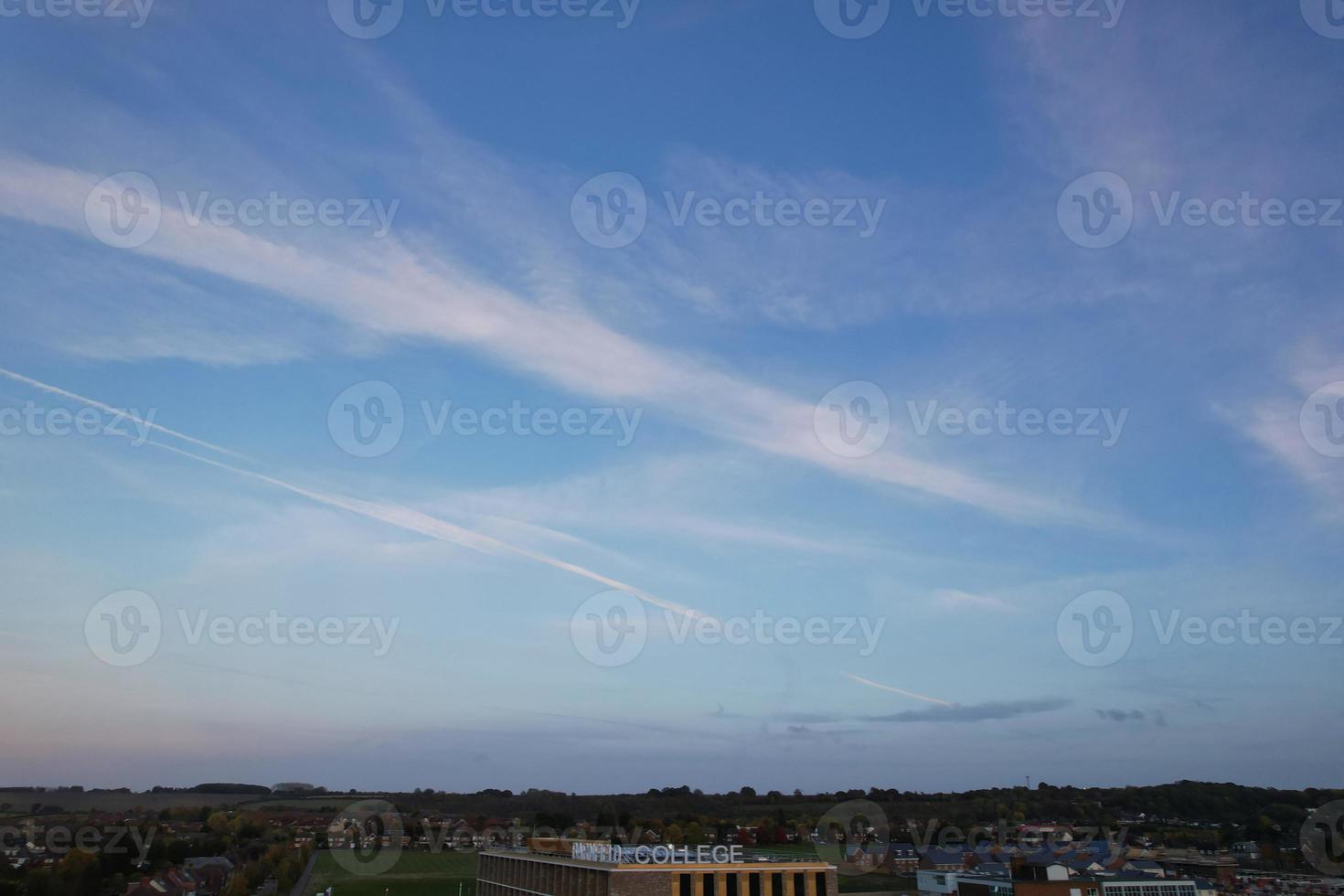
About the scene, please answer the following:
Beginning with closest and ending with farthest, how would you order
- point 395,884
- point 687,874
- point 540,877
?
point 687,874
point 540,877
point 395,884

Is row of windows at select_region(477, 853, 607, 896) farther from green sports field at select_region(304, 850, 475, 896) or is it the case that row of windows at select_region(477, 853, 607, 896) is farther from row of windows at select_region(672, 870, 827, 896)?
green sports field at select_region(304, 850, 475, 896)

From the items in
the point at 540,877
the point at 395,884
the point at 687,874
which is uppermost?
the point at 687,874

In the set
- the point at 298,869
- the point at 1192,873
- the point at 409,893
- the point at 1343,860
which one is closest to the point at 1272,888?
the point at 1192,873

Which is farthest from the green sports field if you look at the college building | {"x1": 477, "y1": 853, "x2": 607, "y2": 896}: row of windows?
the college building

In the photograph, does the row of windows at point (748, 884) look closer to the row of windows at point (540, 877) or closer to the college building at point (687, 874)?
the college building at point (687, 874)

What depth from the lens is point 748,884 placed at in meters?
77.2

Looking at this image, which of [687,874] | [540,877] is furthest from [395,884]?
[687,874]

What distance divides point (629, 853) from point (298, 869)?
145 metres

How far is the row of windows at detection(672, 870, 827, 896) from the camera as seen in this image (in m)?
76.8

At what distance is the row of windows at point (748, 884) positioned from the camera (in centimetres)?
7675

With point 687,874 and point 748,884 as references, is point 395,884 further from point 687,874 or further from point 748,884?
point 748,884

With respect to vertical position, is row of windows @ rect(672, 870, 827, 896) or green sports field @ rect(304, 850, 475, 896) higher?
row of windows @ rect(672, 870, 827, 896)

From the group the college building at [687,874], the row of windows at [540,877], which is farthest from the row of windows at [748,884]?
the row of windows at [540,877]

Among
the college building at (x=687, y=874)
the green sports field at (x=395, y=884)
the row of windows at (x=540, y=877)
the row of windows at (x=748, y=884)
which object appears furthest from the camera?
the green sports field at (x=395, y=884)
